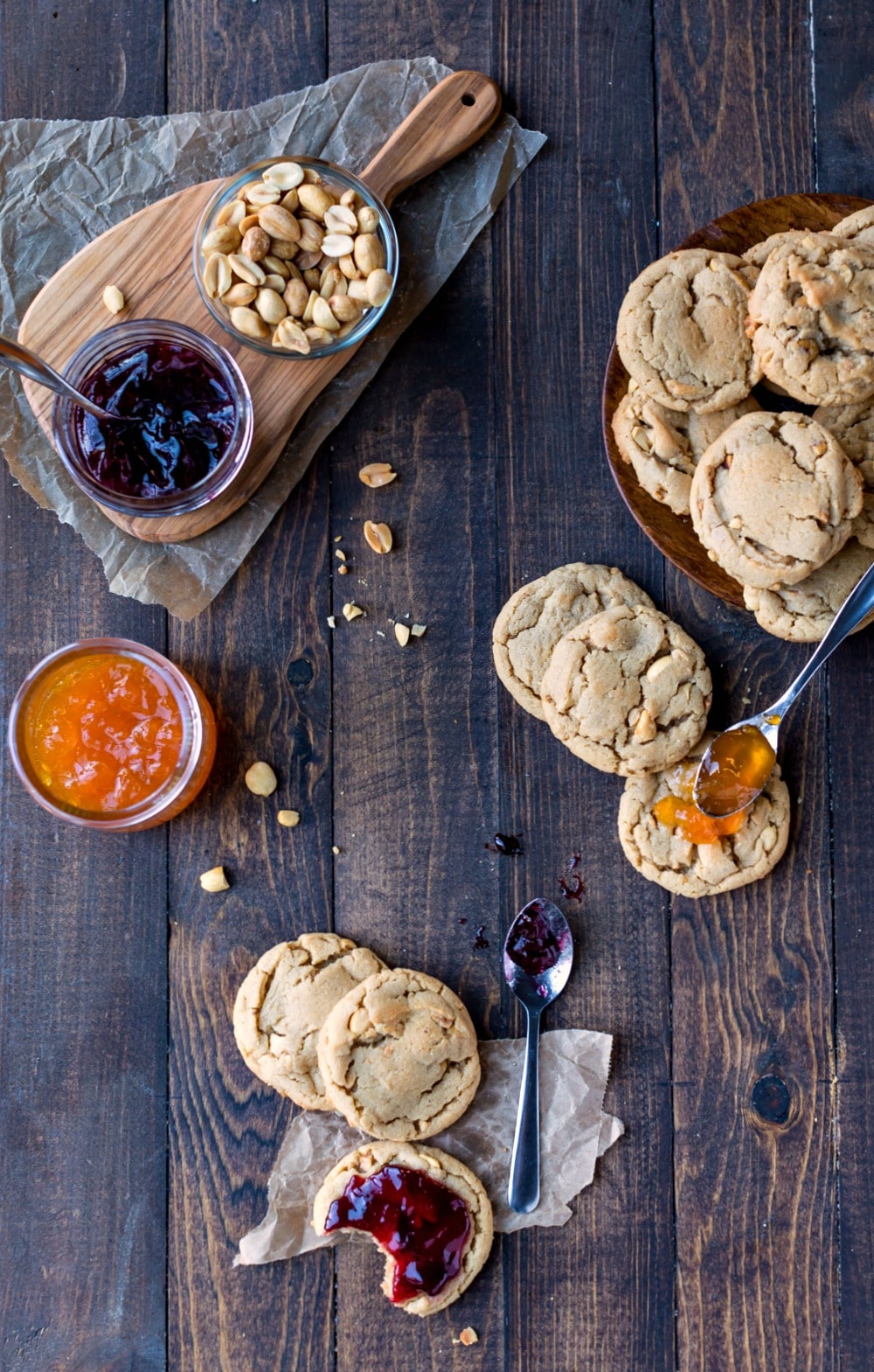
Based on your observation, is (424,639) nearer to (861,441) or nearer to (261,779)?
(261,779)

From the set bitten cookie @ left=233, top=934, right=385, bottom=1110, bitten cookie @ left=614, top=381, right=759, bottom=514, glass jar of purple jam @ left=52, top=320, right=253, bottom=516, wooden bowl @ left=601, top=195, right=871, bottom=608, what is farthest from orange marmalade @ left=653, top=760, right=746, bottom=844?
glass jar of purple jam @ left=52, top=320, right=253, bottom=516

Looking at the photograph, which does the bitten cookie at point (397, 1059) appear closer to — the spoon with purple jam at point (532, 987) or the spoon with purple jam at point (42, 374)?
the spoon with purple jam at point (532, 987)

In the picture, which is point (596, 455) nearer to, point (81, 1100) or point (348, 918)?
point (348, 918)

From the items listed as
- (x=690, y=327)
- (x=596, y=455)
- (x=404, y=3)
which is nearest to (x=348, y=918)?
(x=596, y=455)

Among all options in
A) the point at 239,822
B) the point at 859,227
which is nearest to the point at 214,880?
the point at 239,822

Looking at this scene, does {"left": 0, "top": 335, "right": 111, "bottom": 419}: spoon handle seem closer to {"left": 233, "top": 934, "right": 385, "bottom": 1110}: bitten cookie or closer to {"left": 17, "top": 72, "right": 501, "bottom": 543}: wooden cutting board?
{"left": 17, "top": 72, "right": 501, "bottom": 543}: wooden cutting board

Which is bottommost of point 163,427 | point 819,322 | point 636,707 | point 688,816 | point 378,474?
point 688,816
